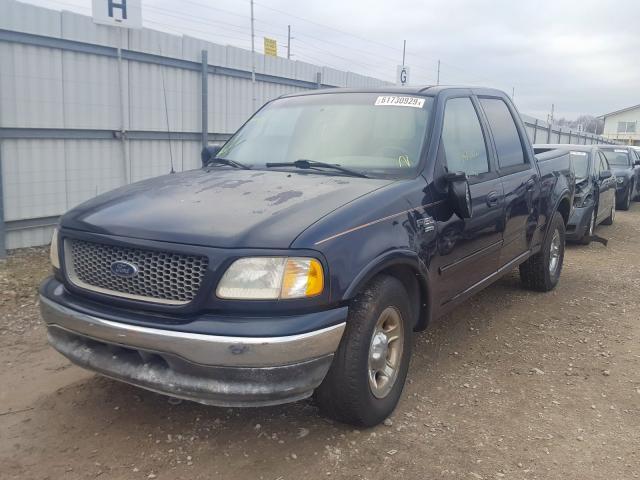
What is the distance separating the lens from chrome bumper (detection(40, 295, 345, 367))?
259cm

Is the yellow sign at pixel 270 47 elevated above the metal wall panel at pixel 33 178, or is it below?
above

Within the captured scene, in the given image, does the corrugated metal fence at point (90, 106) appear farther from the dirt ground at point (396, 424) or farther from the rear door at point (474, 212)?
the rear door at point (474, 212)

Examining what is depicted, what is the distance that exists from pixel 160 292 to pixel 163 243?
237mm

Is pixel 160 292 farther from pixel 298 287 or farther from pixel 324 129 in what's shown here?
pixel 324 129

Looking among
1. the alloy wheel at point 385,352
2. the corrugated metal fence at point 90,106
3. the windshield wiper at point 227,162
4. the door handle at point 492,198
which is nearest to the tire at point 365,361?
the alloy wheel at point 385,352

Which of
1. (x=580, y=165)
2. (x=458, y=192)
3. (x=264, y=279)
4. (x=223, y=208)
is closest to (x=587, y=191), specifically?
(x=580, y=165)

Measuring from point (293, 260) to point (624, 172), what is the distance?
14.6 metres

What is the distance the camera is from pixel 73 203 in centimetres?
727

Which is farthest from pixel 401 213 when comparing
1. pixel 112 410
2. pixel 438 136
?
pixel 112 410

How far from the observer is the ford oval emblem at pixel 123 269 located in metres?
2.82

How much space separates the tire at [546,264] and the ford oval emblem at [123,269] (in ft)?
14.1

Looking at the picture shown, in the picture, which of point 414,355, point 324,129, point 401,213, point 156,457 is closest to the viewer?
point 156,457

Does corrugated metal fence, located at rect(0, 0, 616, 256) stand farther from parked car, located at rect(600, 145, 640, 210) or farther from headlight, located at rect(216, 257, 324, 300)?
parked car, located at rect(600, 145, 640, 210)

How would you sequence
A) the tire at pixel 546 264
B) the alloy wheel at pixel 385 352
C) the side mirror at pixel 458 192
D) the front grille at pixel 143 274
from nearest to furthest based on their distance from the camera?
1. the front grille at pixel 143 274
2. the alloy wheel at pixel 385 352
3. the side mirror at pixel 458 192
4. the tire at pixel 546 264
